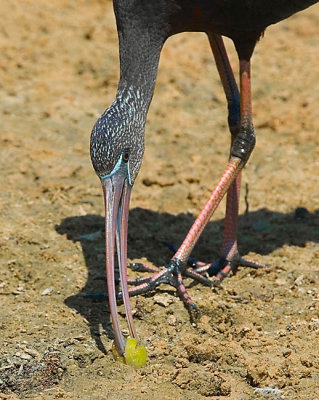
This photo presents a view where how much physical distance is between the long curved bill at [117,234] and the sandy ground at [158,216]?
236mm

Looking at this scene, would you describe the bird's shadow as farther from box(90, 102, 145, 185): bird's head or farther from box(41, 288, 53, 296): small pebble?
box(90, 102, 145, 185): bird's head

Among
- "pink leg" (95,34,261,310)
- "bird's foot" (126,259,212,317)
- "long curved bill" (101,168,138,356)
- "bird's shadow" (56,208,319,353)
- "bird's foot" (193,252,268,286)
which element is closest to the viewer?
"long curved bill" (101,168,138,356)

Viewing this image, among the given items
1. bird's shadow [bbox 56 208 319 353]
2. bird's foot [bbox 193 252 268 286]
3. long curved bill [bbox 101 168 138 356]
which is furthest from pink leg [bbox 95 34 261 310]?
long curved bill [bbox 101 168 138 356]

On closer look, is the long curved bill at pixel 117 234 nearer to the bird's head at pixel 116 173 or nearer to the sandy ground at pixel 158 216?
the bird's head at pixel 116 173

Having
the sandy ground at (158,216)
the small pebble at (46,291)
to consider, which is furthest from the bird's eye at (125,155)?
the small pebble at (46,291)

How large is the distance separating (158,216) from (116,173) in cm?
180

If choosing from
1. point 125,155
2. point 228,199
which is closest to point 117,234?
point 125,155

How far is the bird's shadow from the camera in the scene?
6.76m

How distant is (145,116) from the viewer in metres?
6.18

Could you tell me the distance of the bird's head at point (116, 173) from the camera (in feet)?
17.7

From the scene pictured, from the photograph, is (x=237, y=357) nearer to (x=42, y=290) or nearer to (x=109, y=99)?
(x=42, y=290)

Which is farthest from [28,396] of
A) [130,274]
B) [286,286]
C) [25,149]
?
[25,149]

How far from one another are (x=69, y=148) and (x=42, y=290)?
2.72 meters

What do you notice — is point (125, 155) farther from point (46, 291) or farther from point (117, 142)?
point (46, 291)
